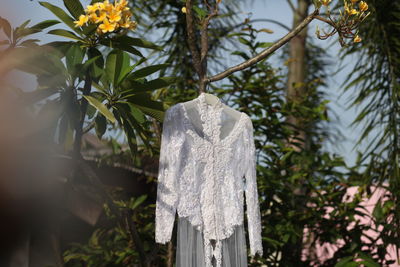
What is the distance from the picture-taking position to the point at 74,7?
2.20 metres

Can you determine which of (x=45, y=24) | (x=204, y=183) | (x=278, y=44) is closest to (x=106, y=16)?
(x=45, y=24)

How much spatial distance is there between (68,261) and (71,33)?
1907mm

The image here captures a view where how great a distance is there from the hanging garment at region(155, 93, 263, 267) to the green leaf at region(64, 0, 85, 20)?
0.56 metres

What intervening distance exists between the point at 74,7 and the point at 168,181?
0.81 m

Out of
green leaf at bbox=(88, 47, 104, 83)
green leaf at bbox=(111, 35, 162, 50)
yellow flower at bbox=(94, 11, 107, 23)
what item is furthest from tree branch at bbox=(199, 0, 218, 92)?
yellow flower at bbox=(94, 11, 107, 23)

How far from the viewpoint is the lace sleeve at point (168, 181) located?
2.37 meters

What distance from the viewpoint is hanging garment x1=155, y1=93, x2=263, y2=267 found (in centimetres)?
240

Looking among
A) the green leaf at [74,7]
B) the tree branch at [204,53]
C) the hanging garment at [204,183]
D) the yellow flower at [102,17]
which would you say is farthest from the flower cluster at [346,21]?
the green leaf at [74,7]

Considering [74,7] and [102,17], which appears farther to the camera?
[74,7]

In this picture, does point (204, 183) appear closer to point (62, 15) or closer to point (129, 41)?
point (129, 41)

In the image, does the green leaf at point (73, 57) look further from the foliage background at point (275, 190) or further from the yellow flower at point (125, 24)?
the foliage background at point (275, 190)

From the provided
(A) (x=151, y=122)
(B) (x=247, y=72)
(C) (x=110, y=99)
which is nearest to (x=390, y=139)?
(B) (x=247, y=72)

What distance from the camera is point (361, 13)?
2.22 metres

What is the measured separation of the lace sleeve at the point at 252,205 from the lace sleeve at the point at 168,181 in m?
0.38
